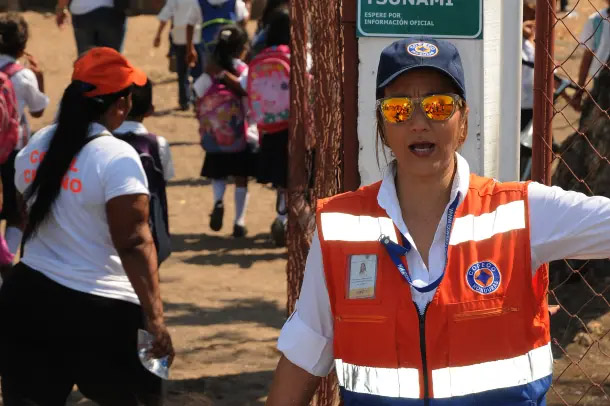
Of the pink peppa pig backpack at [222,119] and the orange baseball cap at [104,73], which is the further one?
the pink peppa pig backpack at [222,119]

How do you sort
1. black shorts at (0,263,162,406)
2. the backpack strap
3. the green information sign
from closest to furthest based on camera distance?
the green information sign, black shorts at (0,263,162,406), the backpack strap

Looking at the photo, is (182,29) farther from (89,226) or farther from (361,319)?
(361,319)

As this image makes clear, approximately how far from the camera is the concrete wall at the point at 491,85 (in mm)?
3535

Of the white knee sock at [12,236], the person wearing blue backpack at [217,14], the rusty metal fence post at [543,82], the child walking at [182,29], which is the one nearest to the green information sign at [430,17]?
the rusty metal fence post at [543,82]

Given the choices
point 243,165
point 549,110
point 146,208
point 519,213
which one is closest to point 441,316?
point 519,213

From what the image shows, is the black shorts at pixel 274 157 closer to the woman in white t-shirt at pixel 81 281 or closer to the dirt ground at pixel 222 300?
the dirt ground at pixel 222 300

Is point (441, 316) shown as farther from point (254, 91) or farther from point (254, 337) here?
point (254, 91)

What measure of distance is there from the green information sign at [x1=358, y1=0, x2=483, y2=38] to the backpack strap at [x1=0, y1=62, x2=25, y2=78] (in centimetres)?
449

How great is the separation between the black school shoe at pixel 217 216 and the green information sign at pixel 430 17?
596 centimetres

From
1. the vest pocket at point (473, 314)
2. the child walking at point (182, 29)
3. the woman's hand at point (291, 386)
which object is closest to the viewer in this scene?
the vest pocket at point (473, 314)

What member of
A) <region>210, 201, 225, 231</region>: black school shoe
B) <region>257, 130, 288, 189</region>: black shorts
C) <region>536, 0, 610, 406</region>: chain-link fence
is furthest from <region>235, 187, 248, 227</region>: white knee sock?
<region>536, 0, 610, 406</region>: chain-link fence

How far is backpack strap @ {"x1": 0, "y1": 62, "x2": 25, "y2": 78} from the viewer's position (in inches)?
300

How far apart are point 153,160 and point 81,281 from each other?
114cm

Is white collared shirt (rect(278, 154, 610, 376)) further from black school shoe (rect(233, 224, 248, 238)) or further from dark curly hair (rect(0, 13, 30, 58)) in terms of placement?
black school shoe (rect(233, 224, 248, 238))
